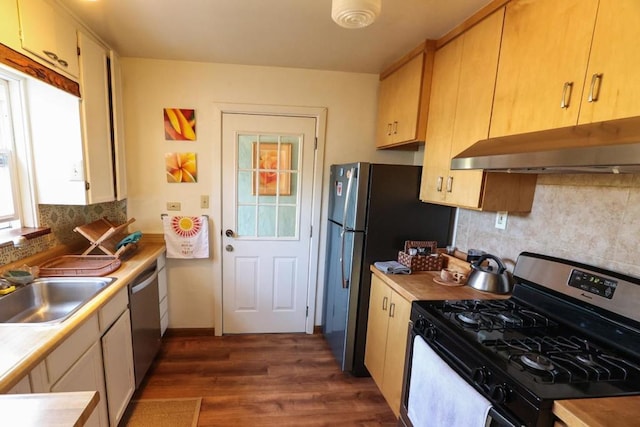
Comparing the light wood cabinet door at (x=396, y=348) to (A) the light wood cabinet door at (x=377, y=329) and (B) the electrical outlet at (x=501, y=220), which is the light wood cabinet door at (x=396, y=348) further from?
(B) the electrical outlet at (x=501, y=220)

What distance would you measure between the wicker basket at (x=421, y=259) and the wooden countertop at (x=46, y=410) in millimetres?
1711

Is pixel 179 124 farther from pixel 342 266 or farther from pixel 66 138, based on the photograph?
pixel 342 266

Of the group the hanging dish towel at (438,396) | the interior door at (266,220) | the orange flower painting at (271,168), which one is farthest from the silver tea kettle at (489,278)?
the orange flower painting at (271,168)

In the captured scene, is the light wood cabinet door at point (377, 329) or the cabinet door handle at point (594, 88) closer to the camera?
the cabinet door handle at point (594, 88)

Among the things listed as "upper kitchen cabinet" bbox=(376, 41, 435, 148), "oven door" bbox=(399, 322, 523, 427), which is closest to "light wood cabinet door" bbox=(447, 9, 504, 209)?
"upper kitchen cabinet" bbox=(376, 41, 435, 148)

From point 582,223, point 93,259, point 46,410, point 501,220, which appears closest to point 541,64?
point 582,223

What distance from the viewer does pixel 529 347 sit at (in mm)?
1093

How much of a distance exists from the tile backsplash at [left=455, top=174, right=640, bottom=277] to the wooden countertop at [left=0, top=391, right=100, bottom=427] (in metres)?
1.83

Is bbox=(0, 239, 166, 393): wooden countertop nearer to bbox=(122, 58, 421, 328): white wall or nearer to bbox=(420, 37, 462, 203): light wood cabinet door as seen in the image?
bbox=(122, 58, 421, 328): white wall

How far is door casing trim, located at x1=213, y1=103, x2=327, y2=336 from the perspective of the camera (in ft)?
8.04

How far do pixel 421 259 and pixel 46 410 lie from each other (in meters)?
1.85

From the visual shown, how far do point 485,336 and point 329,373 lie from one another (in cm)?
145

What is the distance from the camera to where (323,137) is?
256 centimetres

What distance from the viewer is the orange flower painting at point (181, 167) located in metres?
2.45
